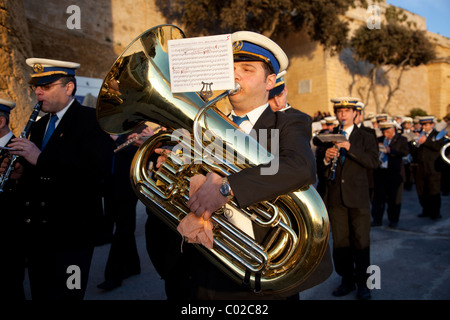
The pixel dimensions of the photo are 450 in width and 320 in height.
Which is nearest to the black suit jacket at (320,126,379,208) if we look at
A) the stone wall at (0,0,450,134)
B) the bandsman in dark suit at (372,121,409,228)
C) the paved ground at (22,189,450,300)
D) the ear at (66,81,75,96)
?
the paved ground at (22,189,450,300)

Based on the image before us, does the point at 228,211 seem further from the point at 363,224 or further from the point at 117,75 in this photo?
the point at 363,224

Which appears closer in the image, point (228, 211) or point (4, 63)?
point (228, 211)

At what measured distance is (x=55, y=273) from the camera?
2486mm

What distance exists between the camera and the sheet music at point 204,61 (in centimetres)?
→ 154

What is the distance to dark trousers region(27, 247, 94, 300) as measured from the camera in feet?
8.15

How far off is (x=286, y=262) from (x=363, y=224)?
240 centimetres

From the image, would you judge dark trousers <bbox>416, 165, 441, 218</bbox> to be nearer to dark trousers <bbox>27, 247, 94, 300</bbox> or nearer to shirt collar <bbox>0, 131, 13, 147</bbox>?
dark trousers <bbox>27, 247, 94, 300</bbox>

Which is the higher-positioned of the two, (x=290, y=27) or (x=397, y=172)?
(x=290, y=27)

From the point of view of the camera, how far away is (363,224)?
3.82m

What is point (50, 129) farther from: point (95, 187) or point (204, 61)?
point (204, 61)

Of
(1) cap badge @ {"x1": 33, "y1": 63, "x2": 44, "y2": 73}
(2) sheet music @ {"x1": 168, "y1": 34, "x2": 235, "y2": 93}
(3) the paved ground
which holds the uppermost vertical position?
(1) cap badge @ {"x1": 33, "y1": 63, "x2": 44, "y2": 73}

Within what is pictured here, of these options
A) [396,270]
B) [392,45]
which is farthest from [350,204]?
[392,45]

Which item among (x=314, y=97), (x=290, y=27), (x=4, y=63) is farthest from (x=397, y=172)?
(x=314, y=97)

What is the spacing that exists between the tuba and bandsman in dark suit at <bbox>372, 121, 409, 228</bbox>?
220 inches
